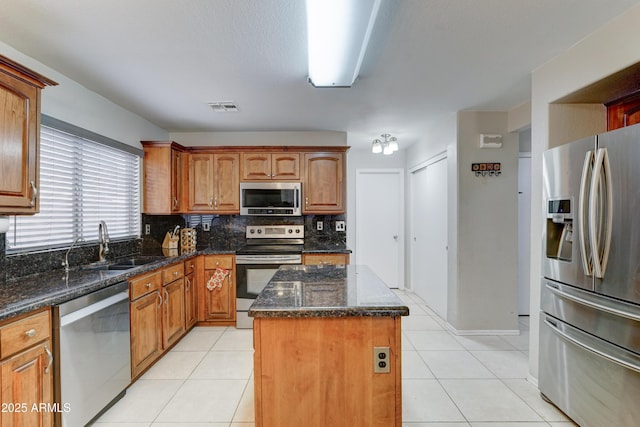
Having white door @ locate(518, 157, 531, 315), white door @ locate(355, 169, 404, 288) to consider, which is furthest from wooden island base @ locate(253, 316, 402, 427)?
white door @ locate(355, 169, 404, 288)

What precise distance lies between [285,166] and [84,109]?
207cm

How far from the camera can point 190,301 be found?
11.1ft

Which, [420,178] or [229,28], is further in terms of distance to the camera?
[420,178]

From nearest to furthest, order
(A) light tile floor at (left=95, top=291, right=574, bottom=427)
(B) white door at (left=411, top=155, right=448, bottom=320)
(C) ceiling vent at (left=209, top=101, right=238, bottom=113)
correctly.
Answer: (A) light tile floor at (left=95, top=291, right=574, bottom=427), (C) ceiling vent at (left=209, top=101, right=238, bottom=113), (B) white door at (left=411, top=155, right=448, bottom=320)

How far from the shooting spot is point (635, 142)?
59.1 inches

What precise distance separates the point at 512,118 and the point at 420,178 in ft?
4.93

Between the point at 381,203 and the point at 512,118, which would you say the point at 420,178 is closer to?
the point at 381,203

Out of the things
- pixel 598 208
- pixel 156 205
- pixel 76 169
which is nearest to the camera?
pixel 598 208

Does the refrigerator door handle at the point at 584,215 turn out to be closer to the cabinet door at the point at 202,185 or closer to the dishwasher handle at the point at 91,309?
the dishwasher handle at the point at 91,309

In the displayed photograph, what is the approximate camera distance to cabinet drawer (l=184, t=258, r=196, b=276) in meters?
3.29

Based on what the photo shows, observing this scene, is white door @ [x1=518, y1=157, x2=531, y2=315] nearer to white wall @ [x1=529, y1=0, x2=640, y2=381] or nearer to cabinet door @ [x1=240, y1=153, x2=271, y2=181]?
white wall @ [x1=529, y1=0, x2=640, y2=381]

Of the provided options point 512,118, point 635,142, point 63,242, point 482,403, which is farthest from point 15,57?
point 512,118

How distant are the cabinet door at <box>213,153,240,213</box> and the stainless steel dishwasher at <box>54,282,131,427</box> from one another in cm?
182

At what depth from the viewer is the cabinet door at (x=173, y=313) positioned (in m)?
2.82
